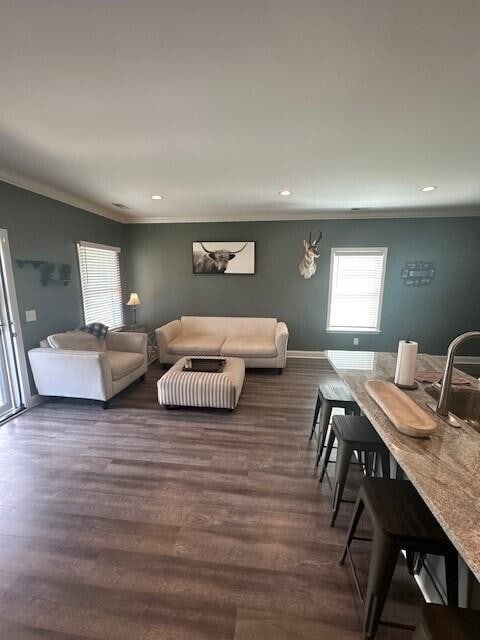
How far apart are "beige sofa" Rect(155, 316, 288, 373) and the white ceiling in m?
2.37

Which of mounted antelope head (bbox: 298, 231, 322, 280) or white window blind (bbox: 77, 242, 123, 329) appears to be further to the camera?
mounted antelope head (bbox: 298, 231, 322, 280)

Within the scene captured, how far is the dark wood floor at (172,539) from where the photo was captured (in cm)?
129

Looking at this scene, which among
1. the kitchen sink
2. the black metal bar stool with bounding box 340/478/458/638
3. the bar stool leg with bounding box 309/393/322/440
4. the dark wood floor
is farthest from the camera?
the bar stool leg with bounding box 309/393/322/440

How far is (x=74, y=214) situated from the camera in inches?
158

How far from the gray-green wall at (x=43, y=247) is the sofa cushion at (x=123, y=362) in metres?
0.83

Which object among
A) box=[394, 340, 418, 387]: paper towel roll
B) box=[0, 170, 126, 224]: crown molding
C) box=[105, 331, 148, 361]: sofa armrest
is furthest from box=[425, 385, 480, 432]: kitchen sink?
box=[0, 170, 126, 224]: crown molding

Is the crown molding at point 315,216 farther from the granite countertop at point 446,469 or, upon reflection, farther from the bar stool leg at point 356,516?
the bar stool leg at point 356,516

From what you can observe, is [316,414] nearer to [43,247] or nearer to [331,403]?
[331,403]

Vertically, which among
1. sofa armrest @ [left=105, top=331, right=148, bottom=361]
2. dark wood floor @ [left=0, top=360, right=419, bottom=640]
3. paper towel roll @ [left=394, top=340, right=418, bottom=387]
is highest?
paper towel roll @ [left=394, top=340, right=418, bottom=387]

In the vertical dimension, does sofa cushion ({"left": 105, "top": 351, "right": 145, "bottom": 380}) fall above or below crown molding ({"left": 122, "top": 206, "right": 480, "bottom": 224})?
below

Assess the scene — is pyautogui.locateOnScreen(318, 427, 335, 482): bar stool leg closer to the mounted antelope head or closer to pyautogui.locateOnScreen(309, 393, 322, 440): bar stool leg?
pyautogui.locateOnScreen(309, 393, 322, 440): bar stool leg

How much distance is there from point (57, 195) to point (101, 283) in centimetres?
146

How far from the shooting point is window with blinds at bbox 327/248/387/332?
500 cm

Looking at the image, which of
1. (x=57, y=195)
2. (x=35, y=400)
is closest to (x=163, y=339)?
(x=35, y=400)
